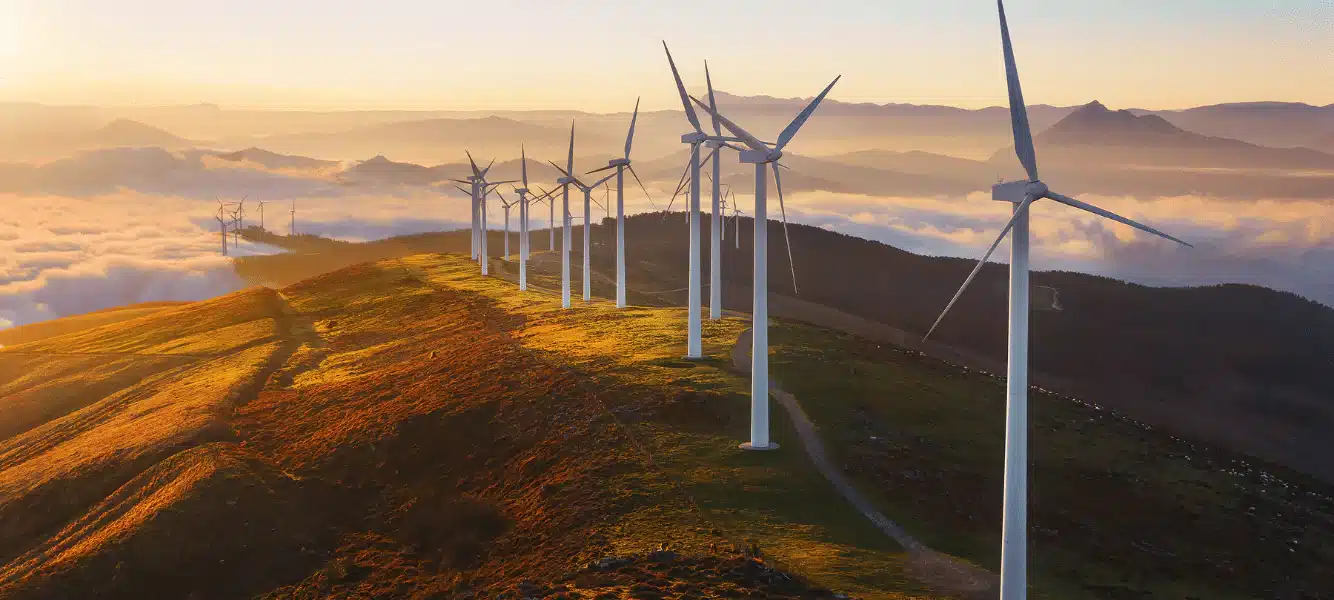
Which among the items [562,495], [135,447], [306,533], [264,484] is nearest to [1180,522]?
[562,495]

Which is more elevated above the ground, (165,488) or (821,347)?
(821,347)

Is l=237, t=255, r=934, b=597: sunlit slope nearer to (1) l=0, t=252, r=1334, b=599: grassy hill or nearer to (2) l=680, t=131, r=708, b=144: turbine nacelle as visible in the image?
(1) l=0, t=252, r=1334, b=599: grassy hill

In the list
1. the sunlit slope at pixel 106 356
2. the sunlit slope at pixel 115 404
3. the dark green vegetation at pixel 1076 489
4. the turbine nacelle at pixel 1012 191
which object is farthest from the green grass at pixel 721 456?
the sunlit slope at pixel 106 356

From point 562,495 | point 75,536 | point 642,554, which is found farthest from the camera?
point 75,536

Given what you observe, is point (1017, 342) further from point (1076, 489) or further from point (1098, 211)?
point (1076, 489)

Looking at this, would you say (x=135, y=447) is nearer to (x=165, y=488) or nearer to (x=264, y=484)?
(x=165, y=488)

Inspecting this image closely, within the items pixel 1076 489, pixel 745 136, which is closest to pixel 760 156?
pixel 745 136
